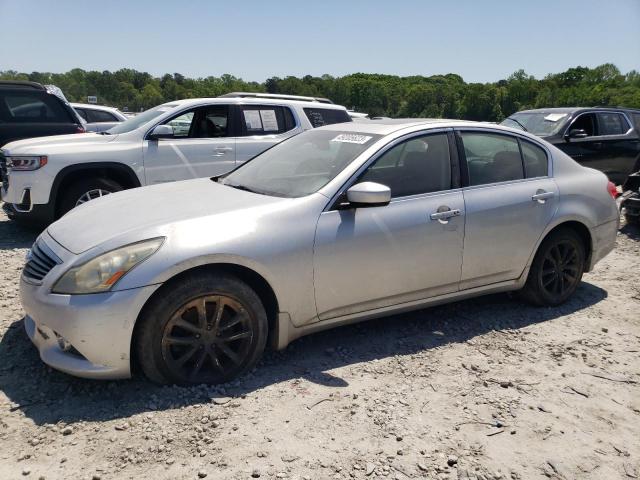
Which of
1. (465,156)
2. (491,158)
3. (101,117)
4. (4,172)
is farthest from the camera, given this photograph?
(101,117)

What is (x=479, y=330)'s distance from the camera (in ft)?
13.4

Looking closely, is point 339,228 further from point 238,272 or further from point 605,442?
point 605,442

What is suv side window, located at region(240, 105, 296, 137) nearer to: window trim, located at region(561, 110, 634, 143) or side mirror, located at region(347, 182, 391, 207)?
side mirror, located at region(347, 182, 391, 207)

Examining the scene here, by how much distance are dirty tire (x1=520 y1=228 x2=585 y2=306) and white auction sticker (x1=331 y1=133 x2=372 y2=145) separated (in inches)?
69.6

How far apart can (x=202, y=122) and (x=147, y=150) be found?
2.86 ft

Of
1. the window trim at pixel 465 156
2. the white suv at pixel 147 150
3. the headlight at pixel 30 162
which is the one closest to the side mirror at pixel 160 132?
the white suv at pixel 147 150

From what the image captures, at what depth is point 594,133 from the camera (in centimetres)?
971

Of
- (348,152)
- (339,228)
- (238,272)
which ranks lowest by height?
(238,272)

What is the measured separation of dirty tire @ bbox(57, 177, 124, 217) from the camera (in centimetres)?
625

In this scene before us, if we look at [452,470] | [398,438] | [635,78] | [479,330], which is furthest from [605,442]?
[635,78]

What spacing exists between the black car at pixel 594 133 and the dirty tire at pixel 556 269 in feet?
17.3

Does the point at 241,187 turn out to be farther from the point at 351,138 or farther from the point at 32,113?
the point at 32,113

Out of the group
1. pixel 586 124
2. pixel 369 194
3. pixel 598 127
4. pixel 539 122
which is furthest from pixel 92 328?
pixel 598 127

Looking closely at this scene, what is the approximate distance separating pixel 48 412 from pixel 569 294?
13.3 ft
